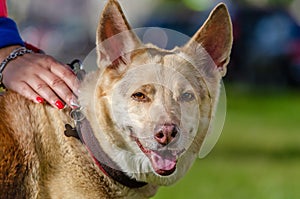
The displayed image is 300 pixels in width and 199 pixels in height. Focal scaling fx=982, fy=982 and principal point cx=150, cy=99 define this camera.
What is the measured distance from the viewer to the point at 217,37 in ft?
16.4

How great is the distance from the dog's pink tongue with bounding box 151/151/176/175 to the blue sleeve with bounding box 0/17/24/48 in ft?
3.05

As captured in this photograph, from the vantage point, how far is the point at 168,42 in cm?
551

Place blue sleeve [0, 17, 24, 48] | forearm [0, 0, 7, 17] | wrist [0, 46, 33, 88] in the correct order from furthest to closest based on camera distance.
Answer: forearm [0, 0, 7, 17] < blue sleeve [0, 17, 24, 48] < wrist [0, 46, 33, 88]

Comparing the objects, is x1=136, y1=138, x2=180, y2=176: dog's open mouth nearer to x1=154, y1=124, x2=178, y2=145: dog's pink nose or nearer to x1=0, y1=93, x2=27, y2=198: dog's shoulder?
x1=154, y1=124, x2=178, y2=145: dog's pink nose

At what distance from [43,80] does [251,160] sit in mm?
8294

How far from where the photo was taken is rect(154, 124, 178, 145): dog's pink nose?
182 inches

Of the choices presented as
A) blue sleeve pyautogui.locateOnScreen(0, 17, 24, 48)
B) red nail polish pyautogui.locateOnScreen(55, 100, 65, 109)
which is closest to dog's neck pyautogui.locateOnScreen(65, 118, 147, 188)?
red nail polish pyautogui.locateOnScreen(55, 100, 65, 109)

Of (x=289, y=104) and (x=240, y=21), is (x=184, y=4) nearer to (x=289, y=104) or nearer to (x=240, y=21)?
(x=240, y=21)

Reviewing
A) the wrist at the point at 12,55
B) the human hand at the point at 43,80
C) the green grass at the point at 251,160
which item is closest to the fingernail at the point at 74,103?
the human hand at the point at 43,80

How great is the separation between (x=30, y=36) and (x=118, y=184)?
67.2 ft

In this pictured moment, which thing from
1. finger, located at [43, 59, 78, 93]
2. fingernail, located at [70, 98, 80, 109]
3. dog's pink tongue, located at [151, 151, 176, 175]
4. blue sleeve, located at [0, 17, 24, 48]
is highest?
blue sleeve, located at [0, 17, 24, 48]

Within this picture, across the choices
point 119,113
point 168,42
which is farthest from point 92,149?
point 168,42

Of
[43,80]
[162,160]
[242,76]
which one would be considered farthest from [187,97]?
[242,76]

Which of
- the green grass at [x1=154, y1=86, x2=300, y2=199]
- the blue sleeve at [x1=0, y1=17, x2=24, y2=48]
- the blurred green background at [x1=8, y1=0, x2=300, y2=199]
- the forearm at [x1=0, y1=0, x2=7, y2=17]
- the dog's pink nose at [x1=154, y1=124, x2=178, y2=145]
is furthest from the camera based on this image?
the blurred green background at [x1=8, y1=0, x2=300, y2=199]
